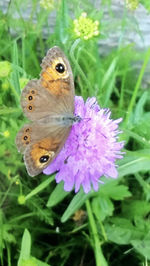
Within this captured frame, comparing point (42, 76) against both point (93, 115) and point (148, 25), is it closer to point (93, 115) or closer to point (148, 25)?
point (93, 115)

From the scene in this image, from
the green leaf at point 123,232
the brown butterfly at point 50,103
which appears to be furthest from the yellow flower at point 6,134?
the green leaf at point 123,232

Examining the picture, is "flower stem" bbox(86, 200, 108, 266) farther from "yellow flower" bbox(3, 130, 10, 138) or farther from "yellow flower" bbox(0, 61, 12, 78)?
"yellow flower" bbox(0, 61, 12, 78)

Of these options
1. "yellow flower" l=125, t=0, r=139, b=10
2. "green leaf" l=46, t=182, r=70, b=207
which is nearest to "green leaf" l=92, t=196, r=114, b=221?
"green leaf" l=46, t=182, r=70, b=207

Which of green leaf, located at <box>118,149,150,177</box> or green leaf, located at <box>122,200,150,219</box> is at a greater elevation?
green leaf, located at <box>118,149,150,177</box>

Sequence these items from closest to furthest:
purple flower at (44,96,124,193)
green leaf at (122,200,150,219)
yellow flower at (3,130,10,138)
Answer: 1. purple flower at (44,96,124,193)
2. yellow flower at (3,130,10,138)
3. green leaf at (122,200,150,219)

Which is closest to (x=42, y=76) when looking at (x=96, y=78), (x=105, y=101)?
(x=105, y=101)

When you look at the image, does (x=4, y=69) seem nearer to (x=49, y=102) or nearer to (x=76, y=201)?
(x=49, y=102)

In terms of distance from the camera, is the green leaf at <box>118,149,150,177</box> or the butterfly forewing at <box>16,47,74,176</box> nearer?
the butterfly forewing at <box>16,47,74,176</box>
